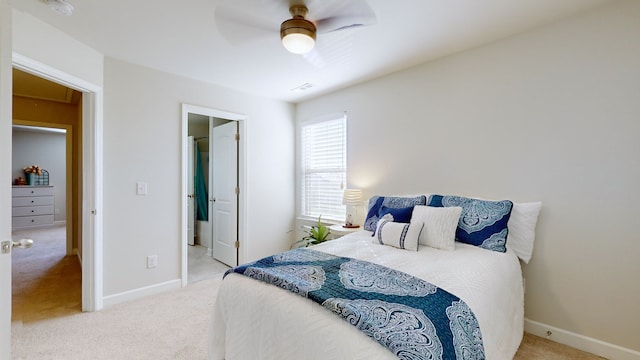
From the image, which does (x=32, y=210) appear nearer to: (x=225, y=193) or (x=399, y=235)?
(x=225, y=193)

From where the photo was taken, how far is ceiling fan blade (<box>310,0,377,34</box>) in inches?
63.2

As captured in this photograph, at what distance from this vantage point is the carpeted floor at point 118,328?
1987mm

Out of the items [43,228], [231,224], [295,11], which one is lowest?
[43,228]

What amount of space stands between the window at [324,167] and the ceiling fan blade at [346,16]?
6.14 ft

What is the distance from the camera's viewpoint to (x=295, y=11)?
1.76 m

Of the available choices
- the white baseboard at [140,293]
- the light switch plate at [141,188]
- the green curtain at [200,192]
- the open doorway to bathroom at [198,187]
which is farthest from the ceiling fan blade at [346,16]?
the green curtain at [200,192]

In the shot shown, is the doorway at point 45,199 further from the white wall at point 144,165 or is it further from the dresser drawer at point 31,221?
the white wall at point 144,165

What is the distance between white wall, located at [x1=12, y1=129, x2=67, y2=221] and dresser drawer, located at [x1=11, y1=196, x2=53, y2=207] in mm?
341

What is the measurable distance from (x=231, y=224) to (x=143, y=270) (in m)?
1.23

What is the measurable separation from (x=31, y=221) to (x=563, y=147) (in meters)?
10.3

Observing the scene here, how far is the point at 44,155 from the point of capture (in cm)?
726

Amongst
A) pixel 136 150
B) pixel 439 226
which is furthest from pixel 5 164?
pixel 439 226

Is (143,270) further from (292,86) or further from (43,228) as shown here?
(43,228)

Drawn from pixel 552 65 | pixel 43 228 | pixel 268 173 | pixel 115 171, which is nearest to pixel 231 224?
pixel 268 173
